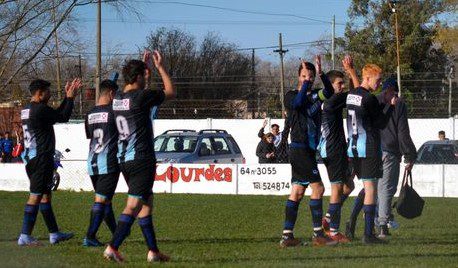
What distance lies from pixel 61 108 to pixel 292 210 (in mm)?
2908

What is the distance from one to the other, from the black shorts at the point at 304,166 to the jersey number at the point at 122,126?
7.52 ft

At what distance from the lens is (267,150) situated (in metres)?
25.4

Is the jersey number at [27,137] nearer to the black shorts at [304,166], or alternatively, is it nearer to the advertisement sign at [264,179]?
the black shorts at [304,166]

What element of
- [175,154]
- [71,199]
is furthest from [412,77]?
[71,199]

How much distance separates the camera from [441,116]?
41781 millimetres

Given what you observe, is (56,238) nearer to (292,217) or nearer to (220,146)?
(292,217)

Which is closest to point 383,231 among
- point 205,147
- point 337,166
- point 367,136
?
point 337,166

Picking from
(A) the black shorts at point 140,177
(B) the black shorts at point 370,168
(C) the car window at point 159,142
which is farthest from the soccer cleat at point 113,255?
(C) the car window at point 159,142

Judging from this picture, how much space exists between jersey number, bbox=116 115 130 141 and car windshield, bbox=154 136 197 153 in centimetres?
1605

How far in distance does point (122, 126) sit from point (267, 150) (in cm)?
1663

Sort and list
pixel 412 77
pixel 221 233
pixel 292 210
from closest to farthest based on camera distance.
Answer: pixel 292 210, pixel 221 233, pixel 412 77

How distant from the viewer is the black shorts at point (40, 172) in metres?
10.5

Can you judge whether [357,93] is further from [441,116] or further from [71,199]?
[441,116]

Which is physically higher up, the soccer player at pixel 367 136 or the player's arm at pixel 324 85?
the player's arm at pixel 324 85
